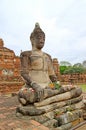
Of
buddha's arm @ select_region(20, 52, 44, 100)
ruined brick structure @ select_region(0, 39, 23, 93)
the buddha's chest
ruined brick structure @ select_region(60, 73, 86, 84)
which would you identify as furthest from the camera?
ruined brick structure @ select_region(60, 73, 86, 84)

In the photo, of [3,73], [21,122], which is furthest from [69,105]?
[3,73]

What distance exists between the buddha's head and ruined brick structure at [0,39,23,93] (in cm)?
749

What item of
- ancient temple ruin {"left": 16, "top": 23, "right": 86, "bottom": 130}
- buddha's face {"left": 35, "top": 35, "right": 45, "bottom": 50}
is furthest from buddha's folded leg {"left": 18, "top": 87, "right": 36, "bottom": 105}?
buddha's face {"left": 35, "top": 35, "right": 45, "bottom": 50}

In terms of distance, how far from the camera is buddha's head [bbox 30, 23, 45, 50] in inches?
241

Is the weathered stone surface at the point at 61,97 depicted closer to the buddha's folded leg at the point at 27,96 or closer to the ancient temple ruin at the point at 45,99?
the ancient temple ruin at the point at 45,99

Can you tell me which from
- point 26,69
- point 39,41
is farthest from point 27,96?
point 39,41

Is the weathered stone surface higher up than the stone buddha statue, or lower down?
lower down

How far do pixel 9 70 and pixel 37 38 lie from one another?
359 inches

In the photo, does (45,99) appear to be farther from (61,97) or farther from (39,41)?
(39,41)

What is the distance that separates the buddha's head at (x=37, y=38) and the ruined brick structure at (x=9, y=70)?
7493 millimetres

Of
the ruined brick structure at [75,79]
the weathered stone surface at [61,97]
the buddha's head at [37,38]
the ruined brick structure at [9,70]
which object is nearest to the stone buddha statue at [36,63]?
the buddha's head at [37,38]

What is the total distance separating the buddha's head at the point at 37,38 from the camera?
20.1 ft

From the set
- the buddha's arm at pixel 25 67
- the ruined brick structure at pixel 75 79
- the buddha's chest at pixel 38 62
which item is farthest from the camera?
the ruined brick structure at pixel 75 79

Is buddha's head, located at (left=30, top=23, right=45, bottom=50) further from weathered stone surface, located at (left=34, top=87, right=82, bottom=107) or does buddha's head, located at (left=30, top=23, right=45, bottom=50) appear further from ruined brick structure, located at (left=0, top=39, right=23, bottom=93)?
ruined brick structure, located at (left=0, top=39, right=23, bottom=93)
